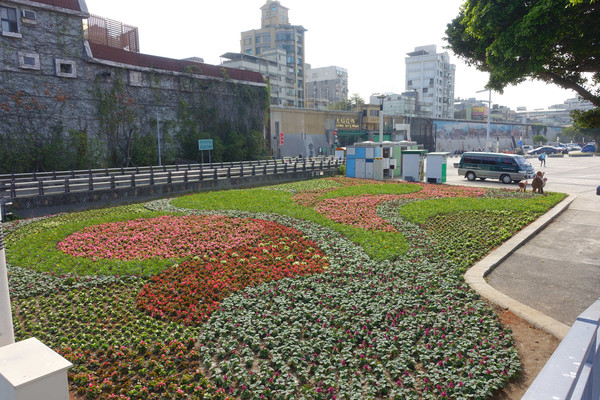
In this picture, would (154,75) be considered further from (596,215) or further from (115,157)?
(596,215)

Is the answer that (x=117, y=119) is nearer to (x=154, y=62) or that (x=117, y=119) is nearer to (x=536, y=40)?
(x=154, y=62)

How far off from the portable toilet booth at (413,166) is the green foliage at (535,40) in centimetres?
1458

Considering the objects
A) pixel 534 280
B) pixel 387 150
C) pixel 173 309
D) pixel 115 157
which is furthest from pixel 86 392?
pixel 115 157

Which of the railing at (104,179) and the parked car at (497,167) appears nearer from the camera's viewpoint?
the railing at (104,179)

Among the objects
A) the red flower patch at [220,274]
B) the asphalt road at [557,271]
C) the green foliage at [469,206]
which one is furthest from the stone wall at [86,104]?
the asphalt road at [557,271]

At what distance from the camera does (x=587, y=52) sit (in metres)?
11.3

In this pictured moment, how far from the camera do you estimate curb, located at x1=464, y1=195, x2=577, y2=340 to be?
684 cm

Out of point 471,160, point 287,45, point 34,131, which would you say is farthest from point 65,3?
point 287,45

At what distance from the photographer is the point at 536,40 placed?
1043 cm

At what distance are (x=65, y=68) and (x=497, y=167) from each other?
3281 cm

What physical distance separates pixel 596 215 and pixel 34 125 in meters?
34.9

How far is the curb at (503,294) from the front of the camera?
6840mm

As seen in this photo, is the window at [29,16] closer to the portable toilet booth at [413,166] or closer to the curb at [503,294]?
the portable toilet booth at [413,166]

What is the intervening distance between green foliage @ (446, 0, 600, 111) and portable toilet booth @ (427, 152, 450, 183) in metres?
13.7
